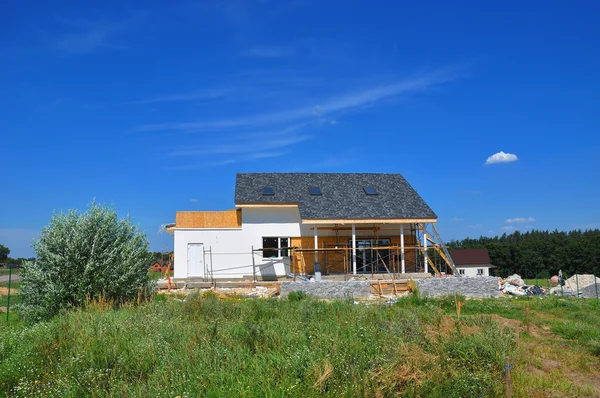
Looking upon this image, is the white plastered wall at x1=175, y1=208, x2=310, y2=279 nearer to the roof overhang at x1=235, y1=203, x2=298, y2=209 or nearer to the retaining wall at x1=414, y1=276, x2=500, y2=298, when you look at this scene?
the roof overhang at x1=235, y1=203, x2=298, y2=209

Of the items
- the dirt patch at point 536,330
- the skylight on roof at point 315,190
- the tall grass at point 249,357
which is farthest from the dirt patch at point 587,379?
the skylight on roof at point 315,190

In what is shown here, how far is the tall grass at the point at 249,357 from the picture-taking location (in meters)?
6.93

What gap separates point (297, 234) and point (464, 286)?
10557 mm

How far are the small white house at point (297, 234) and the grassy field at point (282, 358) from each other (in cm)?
1867

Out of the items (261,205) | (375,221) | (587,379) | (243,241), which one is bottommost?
(587,379)

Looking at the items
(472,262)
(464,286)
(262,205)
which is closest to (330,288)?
(464,286)

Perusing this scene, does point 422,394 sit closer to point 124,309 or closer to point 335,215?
point 124,309

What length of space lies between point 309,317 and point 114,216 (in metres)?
6.66

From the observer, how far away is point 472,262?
65.1 meters

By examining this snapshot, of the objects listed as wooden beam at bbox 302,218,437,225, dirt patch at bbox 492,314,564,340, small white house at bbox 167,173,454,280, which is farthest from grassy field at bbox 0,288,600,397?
small white house at bbox 167,173,454,280

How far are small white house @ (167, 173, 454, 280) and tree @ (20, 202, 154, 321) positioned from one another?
1570 cm

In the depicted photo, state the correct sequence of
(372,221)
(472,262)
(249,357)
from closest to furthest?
(249,357), (372,221), (472,262)

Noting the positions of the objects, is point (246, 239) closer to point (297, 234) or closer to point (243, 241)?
point (243, 241)

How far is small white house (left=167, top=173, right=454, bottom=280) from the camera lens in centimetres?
2983
